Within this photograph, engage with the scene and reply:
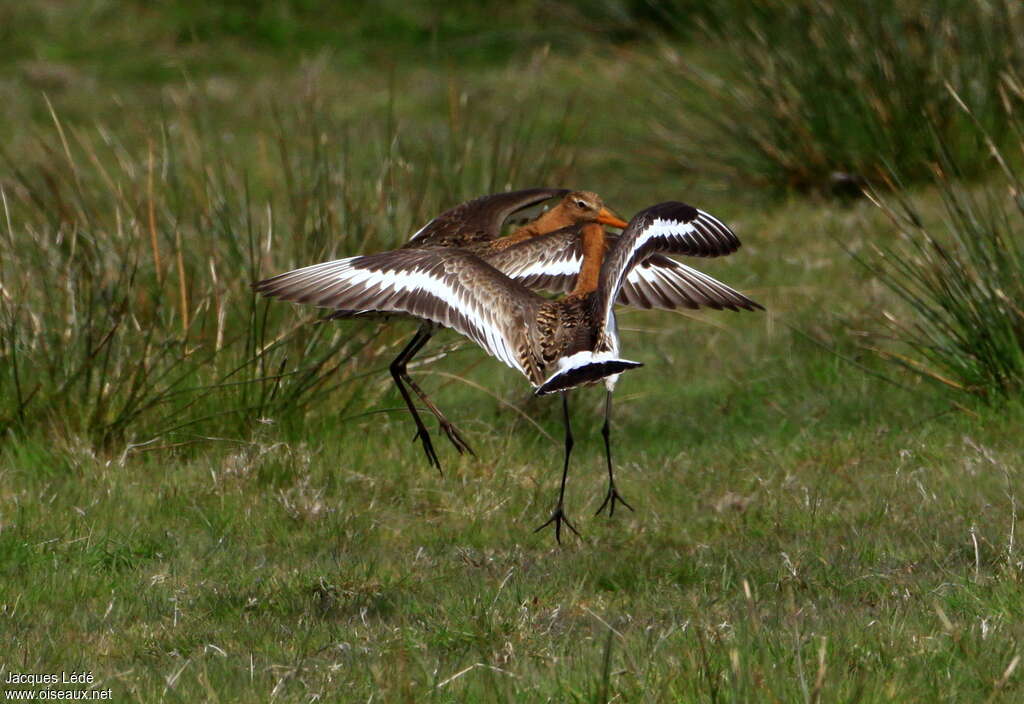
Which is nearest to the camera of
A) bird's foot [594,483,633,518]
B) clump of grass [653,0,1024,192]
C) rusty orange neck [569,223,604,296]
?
bird's foot [594,483,633,518]

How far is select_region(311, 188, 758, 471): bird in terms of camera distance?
624cm

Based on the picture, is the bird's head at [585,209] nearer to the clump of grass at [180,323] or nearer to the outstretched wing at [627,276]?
the outstretched wing at [627,276]

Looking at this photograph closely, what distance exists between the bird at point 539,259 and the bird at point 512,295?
1.53 ft

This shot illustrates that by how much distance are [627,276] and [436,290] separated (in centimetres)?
97

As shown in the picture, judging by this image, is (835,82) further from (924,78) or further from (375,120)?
(375,120)

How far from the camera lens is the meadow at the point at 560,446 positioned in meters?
4.46

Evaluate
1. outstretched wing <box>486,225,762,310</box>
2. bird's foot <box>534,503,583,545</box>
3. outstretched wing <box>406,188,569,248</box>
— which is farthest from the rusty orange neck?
bird's foot <box>534,503,583,545</box>

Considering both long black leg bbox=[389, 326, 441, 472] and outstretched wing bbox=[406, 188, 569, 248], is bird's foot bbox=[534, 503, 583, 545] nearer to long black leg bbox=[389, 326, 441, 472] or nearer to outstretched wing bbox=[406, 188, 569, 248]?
long black leg bbox=[389, 326, 441, 472]

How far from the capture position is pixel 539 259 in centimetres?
623

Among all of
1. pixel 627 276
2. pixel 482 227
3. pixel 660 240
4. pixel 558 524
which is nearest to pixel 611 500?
pixel 558 524

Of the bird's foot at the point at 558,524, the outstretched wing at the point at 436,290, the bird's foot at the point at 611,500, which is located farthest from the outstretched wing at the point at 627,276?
the bird's foot at the point at 558,524

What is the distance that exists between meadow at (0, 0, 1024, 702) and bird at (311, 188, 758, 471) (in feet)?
1.40

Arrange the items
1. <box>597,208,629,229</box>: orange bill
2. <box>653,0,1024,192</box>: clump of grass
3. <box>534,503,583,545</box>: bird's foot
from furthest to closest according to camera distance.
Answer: <box>653,0,1024,192</box>: clump of grass → <box>597,208,629,229</box>: orange bill → <box>534,503,583,545</box>: bird's foot

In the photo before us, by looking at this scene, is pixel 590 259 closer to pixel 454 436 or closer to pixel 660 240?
pixel 660 240
